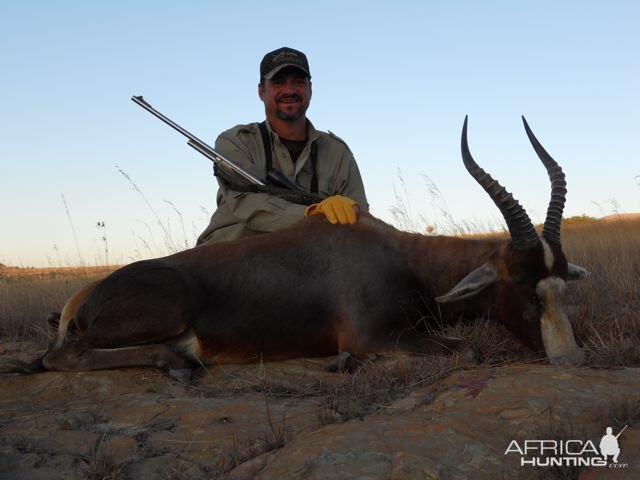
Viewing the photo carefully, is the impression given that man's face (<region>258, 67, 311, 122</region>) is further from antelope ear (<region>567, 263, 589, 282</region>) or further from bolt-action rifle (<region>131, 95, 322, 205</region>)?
antelope ear (<region>567, 263, 589, 282</region>)

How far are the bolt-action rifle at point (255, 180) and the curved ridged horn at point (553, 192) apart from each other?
1.99m

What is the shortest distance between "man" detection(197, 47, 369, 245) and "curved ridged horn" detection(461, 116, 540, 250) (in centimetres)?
207

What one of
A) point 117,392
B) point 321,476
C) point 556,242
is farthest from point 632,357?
point 117,392

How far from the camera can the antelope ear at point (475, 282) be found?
4352 mm

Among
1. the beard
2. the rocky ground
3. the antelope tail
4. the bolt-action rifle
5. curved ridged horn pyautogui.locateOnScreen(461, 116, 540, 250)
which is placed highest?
the beard

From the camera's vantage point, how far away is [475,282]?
4.41 metres

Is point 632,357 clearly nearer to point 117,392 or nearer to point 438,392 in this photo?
point 438,392

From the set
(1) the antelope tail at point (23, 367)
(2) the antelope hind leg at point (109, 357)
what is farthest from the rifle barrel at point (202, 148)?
(1) the antelope tail at point (23, 367)

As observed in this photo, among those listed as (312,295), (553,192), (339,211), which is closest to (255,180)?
(339,211)

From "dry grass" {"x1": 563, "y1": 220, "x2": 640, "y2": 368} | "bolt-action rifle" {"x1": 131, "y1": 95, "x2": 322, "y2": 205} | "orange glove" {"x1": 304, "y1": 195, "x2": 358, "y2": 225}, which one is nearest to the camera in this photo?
"dry grass" {"x1": 563, "y1": 220, "x2": 640, "y2": 368}

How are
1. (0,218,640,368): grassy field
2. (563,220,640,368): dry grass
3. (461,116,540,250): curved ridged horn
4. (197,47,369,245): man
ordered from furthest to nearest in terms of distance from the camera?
(197,47,369,245): man → (461,116,540,250): curved ridged horn → (0,218,640,368): grassy field → (563,220,640,368): dry grass

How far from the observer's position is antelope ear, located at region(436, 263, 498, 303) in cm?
435

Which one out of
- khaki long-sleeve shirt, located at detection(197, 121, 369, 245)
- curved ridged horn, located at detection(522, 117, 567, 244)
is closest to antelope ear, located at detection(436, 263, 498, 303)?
curved ridged horn, located at detection(522, 117, 567, 244)

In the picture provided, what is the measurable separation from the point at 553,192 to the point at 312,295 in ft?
5.63
